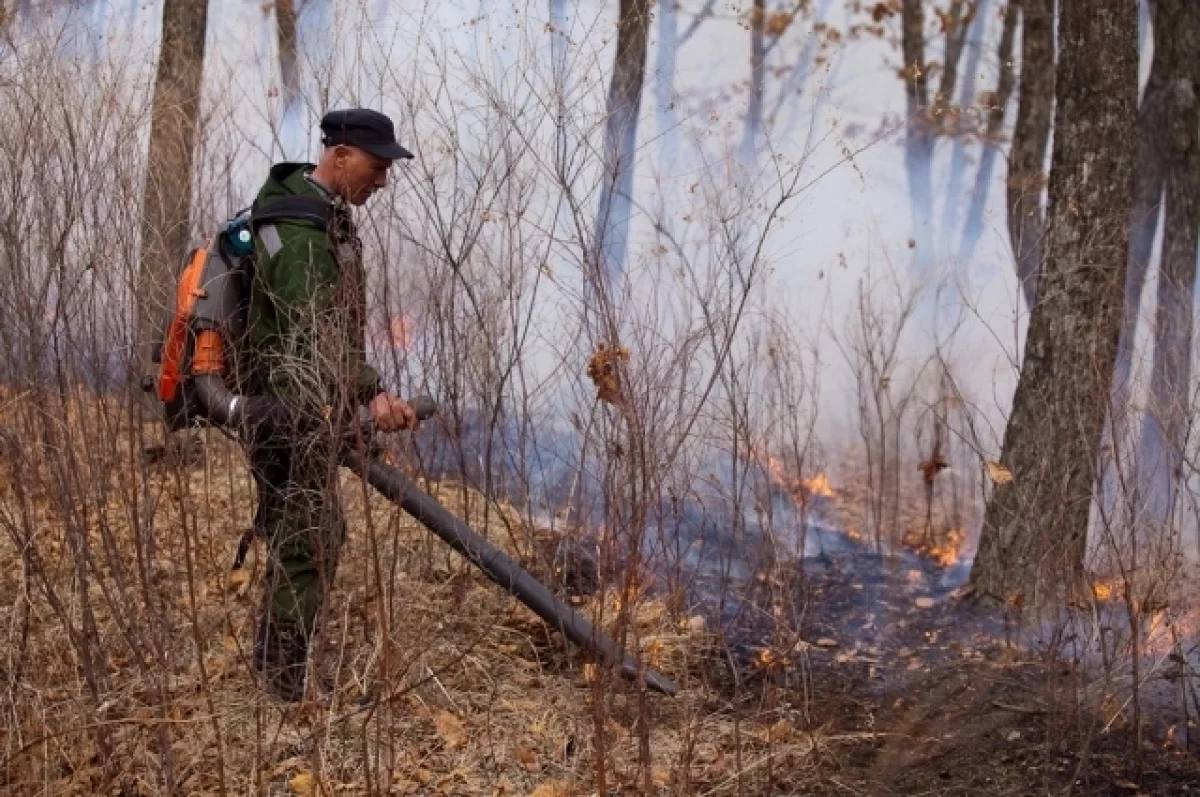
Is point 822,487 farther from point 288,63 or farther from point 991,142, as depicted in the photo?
point 991,142

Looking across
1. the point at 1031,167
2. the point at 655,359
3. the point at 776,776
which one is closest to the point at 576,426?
the point at 655,359

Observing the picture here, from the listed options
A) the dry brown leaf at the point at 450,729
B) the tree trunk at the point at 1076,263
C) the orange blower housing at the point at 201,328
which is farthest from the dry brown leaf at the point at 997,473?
the orange blower housing at the point at 201,328

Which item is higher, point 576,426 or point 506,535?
point 576,426

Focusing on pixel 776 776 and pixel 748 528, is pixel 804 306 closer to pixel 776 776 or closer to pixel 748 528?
pixel 748 528

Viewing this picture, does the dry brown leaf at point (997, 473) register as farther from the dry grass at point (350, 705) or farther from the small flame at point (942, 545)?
the small flame at point (942, 545)

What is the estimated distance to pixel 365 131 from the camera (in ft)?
13.6

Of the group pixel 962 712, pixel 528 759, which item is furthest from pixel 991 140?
pixel 528 759

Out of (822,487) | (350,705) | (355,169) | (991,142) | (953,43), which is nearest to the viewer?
(355,169)

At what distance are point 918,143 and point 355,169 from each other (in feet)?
44.0

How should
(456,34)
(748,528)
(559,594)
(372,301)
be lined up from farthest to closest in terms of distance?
(748,528) → (456,34) → (372,301) → (559,594)

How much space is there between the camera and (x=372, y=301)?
18.8 ft

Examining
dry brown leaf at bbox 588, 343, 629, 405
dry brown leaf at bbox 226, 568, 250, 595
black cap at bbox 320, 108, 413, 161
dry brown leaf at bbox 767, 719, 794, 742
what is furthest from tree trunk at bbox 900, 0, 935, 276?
black cap at bbox 320, 108, 413, 161

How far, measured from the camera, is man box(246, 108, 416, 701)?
3955mm

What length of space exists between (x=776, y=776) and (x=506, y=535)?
2038 mm
